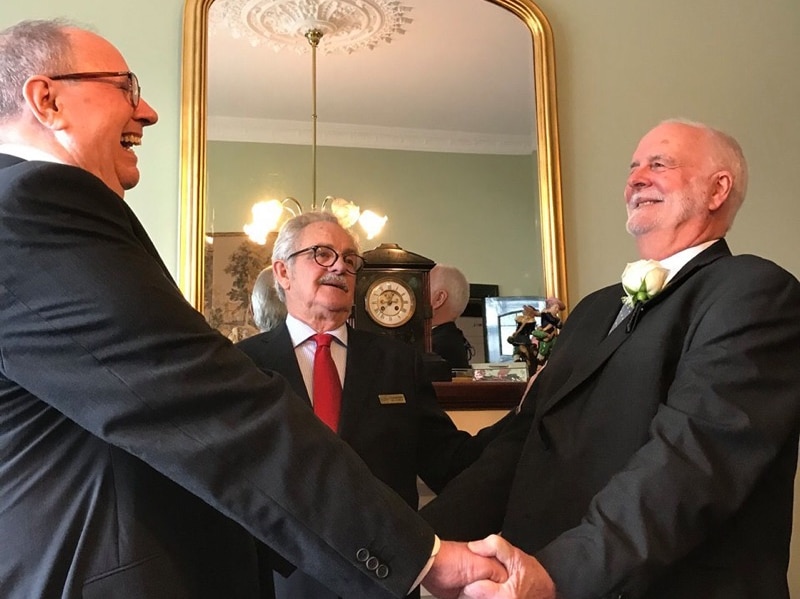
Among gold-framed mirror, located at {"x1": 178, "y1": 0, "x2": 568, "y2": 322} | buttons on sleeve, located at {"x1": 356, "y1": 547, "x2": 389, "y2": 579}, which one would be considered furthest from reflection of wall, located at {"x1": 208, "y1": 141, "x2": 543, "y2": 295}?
buttons on sleeve, located at {"x1": 356, "y1": 547, "x2": 389, "y2": 579}

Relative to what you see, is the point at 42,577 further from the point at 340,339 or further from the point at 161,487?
the point at 340,339

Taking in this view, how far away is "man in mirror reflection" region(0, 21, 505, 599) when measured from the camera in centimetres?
89

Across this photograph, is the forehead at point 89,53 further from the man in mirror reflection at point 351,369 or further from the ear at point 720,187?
the ear at point 720,187

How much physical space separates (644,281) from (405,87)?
1298 millimetres

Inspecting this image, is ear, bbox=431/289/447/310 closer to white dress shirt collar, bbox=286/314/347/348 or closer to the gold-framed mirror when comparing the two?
the gold-framed mirror

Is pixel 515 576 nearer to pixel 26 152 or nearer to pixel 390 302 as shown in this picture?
pixel 26 152

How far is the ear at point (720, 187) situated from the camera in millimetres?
1535

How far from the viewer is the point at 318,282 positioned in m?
1.93

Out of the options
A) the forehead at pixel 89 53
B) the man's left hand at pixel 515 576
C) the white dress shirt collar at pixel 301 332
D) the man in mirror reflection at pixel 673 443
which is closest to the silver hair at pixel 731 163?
the man in mirror reflection at pixel 673 443

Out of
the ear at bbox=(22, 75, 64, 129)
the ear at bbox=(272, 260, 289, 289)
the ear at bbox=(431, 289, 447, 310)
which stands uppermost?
the ear at bbox=(22, 75, 64, 129)

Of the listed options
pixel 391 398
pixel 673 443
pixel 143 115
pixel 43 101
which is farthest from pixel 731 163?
pixel 43 101

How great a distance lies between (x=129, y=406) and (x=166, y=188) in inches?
55.4

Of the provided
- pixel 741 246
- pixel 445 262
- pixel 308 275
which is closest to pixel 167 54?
pixel 308 275

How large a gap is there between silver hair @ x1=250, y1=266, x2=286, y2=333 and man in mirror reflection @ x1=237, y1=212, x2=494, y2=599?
166mm
